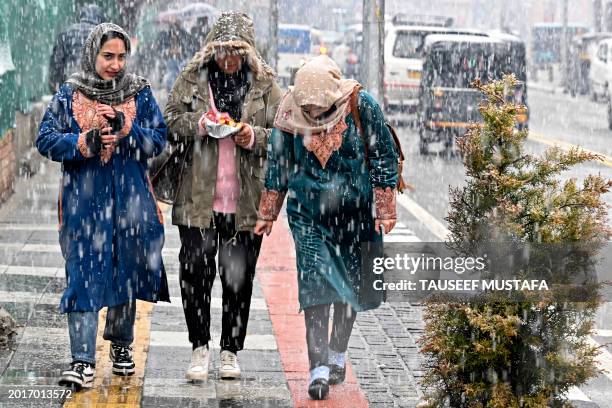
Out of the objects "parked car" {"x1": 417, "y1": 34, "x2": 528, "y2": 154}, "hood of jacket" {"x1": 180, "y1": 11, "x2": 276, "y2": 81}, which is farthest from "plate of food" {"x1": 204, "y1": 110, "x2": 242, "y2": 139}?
"parked car" {"x1": 417, "y1": 34, "x2": 528, "y2": 154}

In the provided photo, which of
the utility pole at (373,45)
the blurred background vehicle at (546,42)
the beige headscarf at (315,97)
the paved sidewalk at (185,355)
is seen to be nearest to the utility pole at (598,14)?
the blurred background vehicle at (546,42)

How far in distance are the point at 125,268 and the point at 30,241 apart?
4.98m

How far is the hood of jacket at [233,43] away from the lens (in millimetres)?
6742

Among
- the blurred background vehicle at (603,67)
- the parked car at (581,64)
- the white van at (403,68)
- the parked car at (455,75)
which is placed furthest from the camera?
the parked car at (581,64)

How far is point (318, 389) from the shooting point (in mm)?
6535

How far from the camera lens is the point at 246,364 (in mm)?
7254

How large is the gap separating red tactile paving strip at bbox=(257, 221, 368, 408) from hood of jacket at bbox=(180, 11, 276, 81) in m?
1.58

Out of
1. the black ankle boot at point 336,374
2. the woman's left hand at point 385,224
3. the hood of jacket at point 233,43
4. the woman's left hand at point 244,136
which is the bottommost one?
the black ankle boot at point 336,374

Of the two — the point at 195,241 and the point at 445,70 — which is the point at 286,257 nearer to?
the point at 195,241

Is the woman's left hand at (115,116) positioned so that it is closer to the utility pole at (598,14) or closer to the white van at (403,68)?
the white van at (403,68)

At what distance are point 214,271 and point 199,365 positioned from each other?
498mm

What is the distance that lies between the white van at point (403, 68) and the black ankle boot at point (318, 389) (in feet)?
69.1

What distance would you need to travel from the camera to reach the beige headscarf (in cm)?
644

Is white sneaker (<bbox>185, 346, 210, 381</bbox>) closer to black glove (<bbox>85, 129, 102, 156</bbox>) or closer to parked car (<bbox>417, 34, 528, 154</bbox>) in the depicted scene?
black glove (<bbox>85, 129, 102, 156</bbox>)
